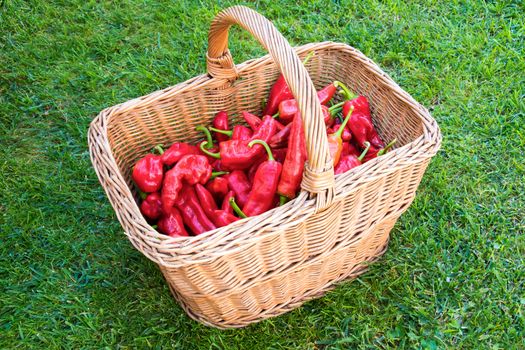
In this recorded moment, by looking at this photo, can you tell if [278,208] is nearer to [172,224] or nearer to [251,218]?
[251,218]

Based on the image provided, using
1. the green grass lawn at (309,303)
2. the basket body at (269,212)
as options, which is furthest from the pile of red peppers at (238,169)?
the green grass lawn at (309,303)

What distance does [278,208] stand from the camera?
5.39ft

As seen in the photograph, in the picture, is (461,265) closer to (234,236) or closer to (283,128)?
(283,128)

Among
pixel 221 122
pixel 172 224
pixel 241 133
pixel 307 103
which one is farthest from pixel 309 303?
pixel 307 103

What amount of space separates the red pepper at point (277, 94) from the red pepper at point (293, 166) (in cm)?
43

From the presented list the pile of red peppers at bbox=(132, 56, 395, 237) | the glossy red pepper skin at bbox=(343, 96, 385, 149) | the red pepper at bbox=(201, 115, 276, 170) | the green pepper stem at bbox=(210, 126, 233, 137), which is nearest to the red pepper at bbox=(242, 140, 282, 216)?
the pile of red peppers at bbox=(132, 56, 395, 237)

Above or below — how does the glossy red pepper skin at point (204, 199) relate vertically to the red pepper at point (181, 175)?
below

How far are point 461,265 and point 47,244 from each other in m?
1.86

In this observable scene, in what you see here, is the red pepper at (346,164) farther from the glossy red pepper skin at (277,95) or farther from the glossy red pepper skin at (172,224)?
the glossy red pepper skin at (172,224)

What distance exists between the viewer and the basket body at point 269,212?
162 centimetres

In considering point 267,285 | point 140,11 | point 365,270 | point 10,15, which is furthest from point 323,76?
point 10,15

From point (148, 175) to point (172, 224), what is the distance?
0.22 metres

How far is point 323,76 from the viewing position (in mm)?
2531

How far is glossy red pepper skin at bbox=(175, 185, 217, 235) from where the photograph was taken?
6.69 feet
